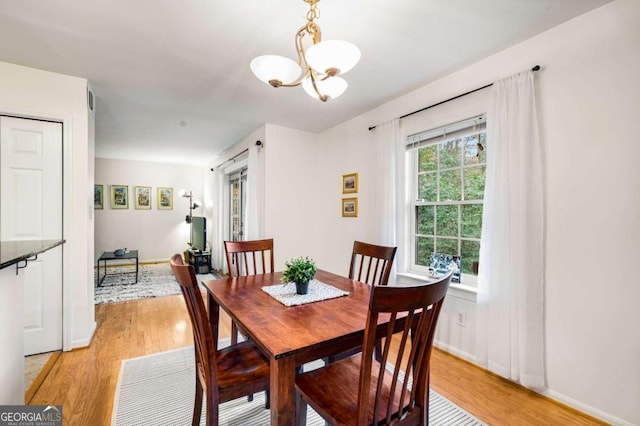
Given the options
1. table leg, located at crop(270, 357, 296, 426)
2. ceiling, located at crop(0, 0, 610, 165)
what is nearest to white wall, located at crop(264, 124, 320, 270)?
ceiling, located at crop(0, 0, 610, 165)

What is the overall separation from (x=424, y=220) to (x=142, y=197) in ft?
21.1

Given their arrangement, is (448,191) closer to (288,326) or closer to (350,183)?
(350,183)

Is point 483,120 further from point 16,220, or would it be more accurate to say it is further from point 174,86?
point 16,220

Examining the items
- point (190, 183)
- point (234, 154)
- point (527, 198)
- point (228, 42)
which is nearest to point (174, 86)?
point (228, 42)

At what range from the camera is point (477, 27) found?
183cm

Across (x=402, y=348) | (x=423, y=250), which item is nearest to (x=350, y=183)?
(x=423, y=250)

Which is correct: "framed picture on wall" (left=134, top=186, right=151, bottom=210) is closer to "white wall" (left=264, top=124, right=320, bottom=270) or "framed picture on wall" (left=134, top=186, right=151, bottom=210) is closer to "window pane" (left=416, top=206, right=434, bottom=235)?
"white wall" (left=264, top=124, right=320, bottom=270)

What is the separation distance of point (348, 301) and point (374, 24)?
67.6 inches

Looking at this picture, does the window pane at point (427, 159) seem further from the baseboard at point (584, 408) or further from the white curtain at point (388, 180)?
the baseboard at point (584, 408)

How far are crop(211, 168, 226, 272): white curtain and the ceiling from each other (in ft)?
8.56

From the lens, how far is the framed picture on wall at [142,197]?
21.4ft

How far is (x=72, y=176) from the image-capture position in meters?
2.52

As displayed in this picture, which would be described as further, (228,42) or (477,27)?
(228,42)

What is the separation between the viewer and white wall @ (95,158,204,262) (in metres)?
6.24
